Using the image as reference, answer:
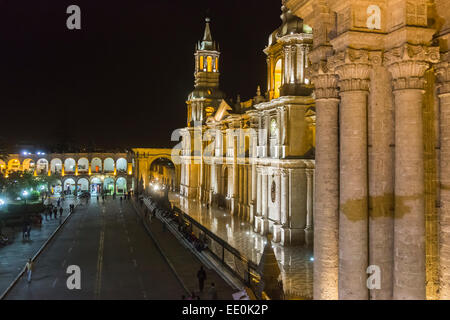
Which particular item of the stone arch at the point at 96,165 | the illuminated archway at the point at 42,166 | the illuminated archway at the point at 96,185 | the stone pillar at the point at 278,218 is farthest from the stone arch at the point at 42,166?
the stone pillar at the point at 278,218

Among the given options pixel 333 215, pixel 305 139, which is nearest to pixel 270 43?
pixel 305 139

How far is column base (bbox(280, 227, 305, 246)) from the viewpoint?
2436 cm

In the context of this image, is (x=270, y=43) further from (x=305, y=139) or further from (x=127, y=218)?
(x=127, y=218)

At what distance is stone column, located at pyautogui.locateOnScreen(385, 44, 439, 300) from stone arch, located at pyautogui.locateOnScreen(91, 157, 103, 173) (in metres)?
69.8

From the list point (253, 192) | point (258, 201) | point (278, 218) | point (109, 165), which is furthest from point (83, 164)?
point (278, 218)

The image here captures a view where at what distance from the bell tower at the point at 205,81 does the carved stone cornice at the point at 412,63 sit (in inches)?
1734

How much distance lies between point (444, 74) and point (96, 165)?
71.4 meters

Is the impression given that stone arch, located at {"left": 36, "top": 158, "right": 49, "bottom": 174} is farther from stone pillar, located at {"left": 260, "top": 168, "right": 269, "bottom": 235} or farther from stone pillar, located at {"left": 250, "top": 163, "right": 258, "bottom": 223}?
stone pillar, located at {"left": 260, "top": 168, "right": 269, "bottom": 235}

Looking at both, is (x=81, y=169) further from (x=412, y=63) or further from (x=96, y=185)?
(x=412, y=63)

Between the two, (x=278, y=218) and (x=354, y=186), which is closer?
(x=354, y=186)

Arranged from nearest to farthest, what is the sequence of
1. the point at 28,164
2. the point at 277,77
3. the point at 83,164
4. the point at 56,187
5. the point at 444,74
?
the point at 444,74 < the point at 277,77 < the point at 28,164 < the point at 56,187 < the point at 83,164

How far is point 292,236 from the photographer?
24422 millimetres

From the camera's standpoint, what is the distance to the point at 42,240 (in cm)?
2716
